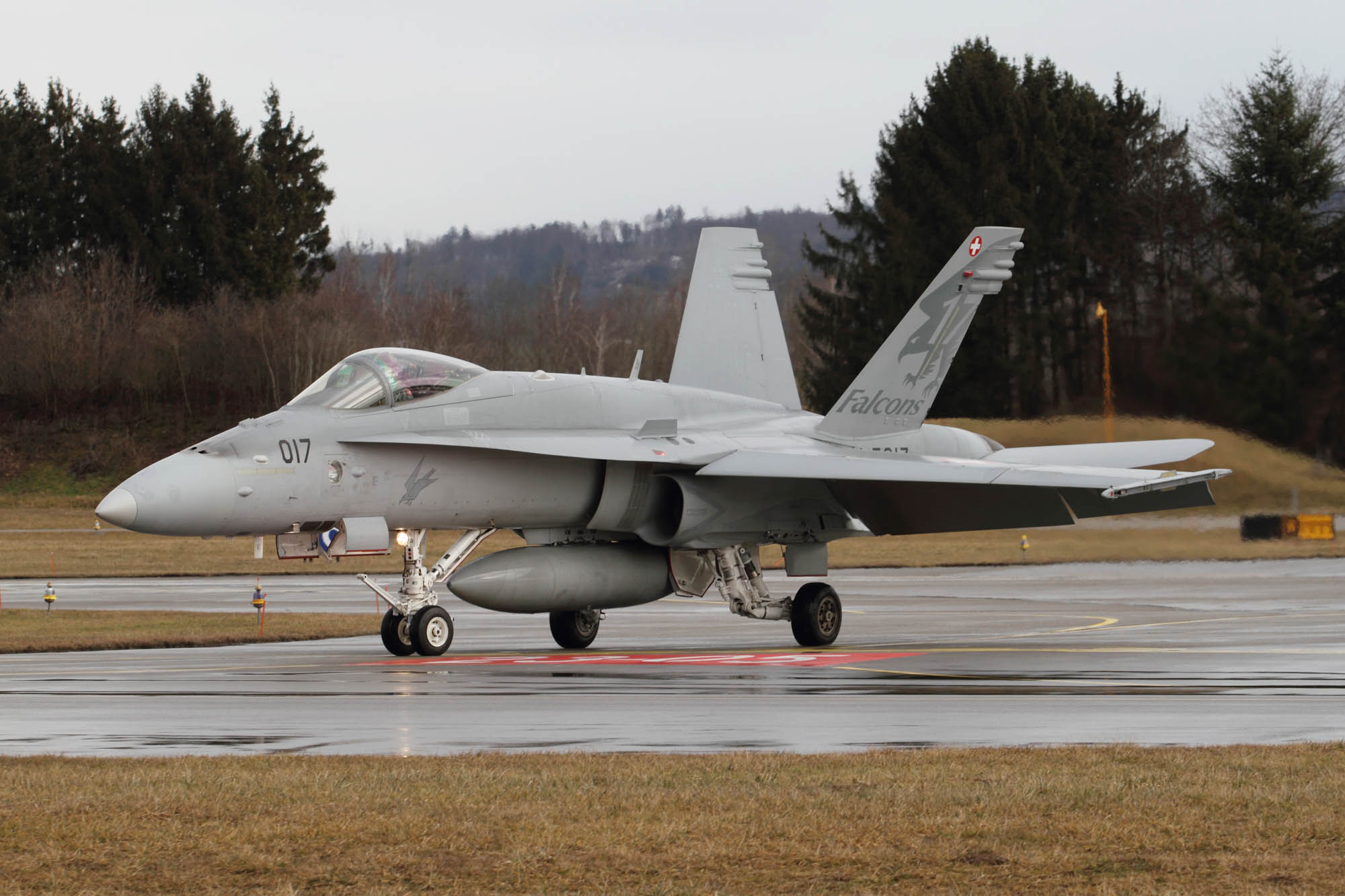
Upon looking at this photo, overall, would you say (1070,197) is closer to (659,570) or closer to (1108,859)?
(659,570)

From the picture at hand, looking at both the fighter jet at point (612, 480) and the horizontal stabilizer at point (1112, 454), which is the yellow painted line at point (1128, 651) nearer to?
the fighter jet at point (612, 480)

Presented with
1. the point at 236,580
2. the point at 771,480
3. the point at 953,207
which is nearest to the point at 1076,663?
the point at 771,480

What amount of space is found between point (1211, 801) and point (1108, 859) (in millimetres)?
1205

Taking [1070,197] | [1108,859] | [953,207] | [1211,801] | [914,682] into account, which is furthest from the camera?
[953,207]

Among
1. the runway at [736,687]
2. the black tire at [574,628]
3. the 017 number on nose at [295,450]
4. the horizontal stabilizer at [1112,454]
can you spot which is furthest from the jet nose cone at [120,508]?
the horizontal stabilizer at [1112,454]

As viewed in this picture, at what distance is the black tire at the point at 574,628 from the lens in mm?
17750

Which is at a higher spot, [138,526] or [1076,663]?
[138,526]

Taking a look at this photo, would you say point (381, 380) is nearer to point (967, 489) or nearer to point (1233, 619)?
point (967, 489)

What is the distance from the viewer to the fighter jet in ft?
49.5

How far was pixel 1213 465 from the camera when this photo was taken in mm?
26266

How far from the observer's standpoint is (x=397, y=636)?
51.9ft

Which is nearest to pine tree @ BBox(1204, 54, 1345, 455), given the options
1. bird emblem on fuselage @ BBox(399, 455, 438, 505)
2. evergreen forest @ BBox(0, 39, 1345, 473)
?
evergreen forest @ BBox(0, 39, 1345, 473)

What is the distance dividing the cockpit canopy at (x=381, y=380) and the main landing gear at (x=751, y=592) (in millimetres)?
3310

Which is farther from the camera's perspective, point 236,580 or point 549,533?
point 236,580
